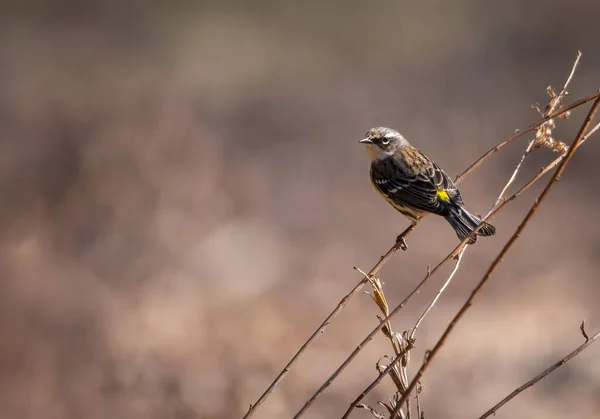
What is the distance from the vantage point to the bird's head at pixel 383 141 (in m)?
6.26

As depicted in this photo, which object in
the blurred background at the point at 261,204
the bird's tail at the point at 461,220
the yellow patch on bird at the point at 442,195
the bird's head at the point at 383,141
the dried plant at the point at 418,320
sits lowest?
the dried plant at the point at 418,320

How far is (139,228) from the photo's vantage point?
11.1 metres

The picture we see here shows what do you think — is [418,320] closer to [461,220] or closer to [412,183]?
[461,220]

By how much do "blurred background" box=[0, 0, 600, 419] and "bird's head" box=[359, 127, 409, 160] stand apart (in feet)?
11.1

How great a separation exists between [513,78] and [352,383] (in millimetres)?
7626

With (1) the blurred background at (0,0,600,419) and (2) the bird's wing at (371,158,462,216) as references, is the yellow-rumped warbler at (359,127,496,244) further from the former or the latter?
(1) the blurred background at (0,0,600,419)

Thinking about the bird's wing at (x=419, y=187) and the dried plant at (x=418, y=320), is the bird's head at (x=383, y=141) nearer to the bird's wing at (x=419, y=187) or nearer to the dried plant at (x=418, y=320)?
the bird's wing at (x=419, y=187)

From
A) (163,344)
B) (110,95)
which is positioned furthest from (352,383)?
(110,95)

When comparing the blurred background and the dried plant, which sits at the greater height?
the blurred background

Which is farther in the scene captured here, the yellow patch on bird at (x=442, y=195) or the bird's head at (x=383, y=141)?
the bird's head at (x=383, y=141)

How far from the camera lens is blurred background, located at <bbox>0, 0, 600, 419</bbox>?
896cm

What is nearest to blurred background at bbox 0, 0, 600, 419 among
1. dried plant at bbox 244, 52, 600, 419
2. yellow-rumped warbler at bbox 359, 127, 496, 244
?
yellow-rumped warbler at bbox 359, 127, 496, 244

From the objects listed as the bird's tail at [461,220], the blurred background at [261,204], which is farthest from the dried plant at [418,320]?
the blurred background at [261,204]

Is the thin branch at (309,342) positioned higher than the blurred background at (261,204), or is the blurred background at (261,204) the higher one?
the blurred background at (261,204)
